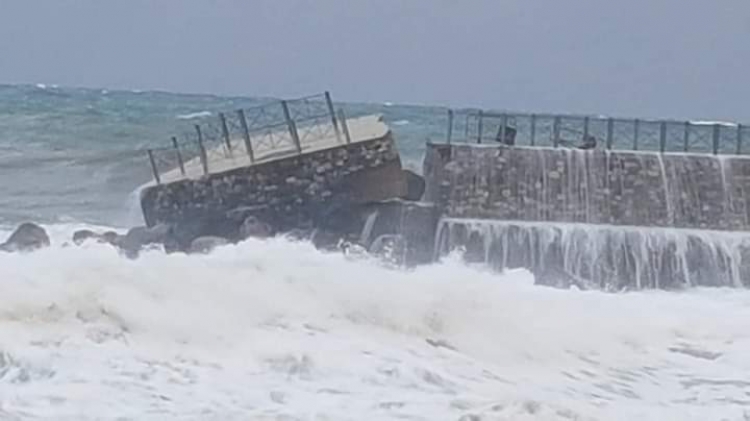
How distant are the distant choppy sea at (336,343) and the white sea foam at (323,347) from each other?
0.08 ft

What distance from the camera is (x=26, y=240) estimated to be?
2022cm

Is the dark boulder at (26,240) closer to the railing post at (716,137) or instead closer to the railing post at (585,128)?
the railing post at (585,128)

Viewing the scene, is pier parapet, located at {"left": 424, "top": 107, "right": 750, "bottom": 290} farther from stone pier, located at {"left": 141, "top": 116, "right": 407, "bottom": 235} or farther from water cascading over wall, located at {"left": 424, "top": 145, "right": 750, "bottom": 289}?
stone pier, located at {"left": 141, "top": 116, "right": 407, "bottom": 235}

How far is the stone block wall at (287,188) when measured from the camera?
21062 mm

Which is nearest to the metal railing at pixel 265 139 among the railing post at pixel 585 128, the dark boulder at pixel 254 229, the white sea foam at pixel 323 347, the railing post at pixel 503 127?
the dark boulder at pixel 254 229

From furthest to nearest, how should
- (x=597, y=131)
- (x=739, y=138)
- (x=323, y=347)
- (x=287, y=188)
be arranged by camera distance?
1. (x=597, y=131)
2. (x=739, y=138)
3. (x=287, y=188)
4. (x=323, y=347)

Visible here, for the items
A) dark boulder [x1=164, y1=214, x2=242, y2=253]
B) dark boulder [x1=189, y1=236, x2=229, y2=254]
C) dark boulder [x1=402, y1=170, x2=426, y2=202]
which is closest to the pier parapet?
dark boulder [x1=402, y1=170, x2=426, y2=202]

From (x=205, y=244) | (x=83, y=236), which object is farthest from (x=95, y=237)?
(x=205, y=244)

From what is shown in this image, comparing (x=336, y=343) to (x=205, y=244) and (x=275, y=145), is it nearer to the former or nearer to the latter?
(x=205, y=244)

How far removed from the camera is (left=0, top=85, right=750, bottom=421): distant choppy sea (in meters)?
11.0

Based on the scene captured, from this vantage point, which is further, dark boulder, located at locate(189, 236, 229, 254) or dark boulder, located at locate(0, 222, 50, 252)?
dark boulder, located at locate(0, 222, 50, 252)

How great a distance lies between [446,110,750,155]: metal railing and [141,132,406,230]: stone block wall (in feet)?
9.00

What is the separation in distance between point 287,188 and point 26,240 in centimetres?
367

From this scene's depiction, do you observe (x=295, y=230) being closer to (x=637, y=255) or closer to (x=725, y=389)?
(x=637, y=255)
